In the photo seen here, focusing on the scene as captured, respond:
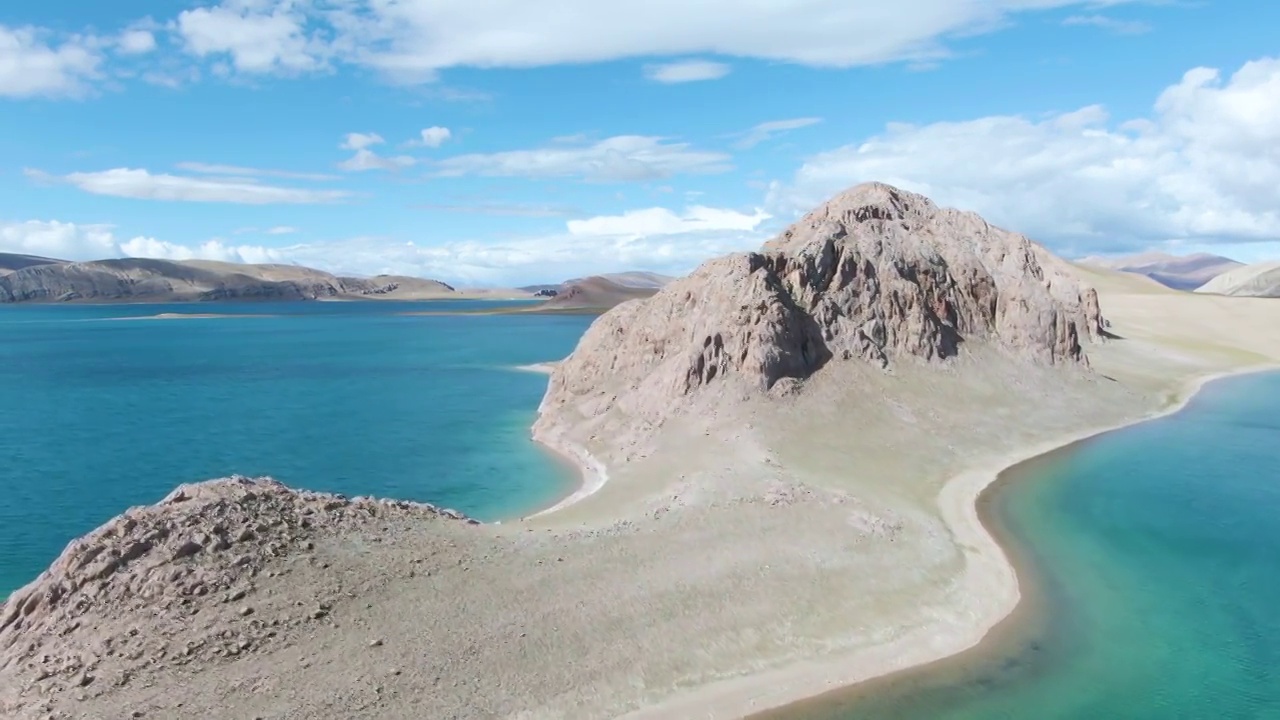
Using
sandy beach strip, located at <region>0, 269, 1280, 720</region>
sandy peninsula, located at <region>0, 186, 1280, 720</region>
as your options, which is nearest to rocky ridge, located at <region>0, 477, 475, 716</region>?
sandy peninsula, located at <region>0, 186, 1280, 720</region>

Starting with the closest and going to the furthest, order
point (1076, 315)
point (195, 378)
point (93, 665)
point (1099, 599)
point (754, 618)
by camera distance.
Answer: point (93, 665) → point (754, 618) → point (1099, 599) → point (1076, 315) → point (195, 378)

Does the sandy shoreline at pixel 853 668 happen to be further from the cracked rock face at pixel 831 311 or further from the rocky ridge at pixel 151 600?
the cracked rock face at pixel 831 311

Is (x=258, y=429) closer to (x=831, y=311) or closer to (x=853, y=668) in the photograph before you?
(x=831, y=311)

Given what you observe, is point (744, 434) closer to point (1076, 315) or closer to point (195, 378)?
point (1076, 315)

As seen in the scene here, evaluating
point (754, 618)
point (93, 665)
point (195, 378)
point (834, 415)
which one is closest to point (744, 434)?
point (834, 415)

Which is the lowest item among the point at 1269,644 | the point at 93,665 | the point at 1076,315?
the point at 1269,644

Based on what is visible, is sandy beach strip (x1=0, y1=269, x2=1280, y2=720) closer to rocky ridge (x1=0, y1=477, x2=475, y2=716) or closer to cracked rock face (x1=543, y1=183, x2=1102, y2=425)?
rocky ridge (x1=0, y1=477, x2=475, y2=716)
